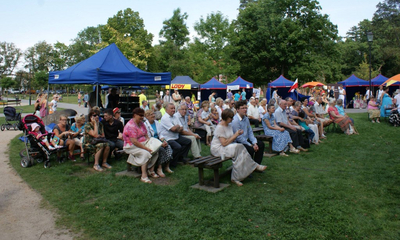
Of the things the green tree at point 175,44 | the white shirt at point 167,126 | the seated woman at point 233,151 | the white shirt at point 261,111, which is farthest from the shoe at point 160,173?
the green tree at point 175,44

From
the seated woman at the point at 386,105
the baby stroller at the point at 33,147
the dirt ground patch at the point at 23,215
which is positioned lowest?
the dirt ground patch at the point at 23,215

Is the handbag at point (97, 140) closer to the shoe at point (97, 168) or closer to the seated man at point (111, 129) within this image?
the seated man at point (111, 129)

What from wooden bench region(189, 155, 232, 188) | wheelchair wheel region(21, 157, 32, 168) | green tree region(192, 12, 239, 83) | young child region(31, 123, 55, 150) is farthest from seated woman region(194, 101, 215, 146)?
green tree region(192, 12, 239, 83)

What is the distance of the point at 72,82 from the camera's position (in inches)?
359

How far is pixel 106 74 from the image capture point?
9242 mm

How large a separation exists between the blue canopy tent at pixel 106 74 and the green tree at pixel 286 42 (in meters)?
27.3

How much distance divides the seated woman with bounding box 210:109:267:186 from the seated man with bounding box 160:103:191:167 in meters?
1.33

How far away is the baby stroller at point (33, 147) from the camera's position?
6.67 meters

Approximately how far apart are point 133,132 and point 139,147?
306 millimetres

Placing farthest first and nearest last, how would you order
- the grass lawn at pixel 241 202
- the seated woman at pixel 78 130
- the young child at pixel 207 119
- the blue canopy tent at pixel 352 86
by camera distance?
1. the blue canopy tent at pixel 352 86
2. the young child at pixel 207 119
3. the seated woman at pixel 78 130
4. the grass lawn at pixel 241 202

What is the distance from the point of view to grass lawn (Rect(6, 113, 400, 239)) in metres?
3.66

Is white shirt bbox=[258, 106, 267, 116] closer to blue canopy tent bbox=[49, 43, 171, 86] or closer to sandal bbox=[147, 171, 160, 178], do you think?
Answer: blue canopy tent bbox=[49, 43, 171, 86]

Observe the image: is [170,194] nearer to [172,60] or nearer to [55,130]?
[55,130]

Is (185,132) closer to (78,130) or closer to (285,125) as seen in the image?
(78,130)
